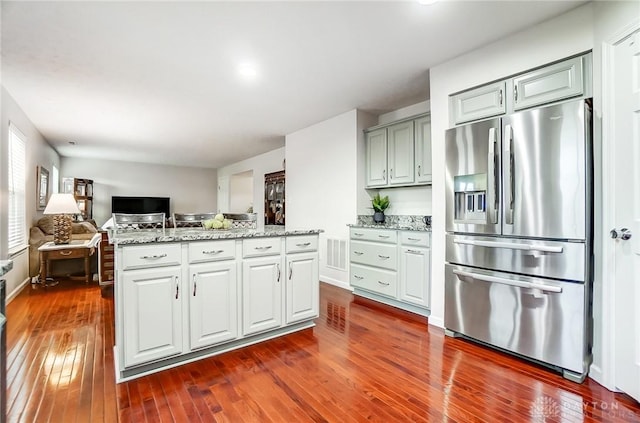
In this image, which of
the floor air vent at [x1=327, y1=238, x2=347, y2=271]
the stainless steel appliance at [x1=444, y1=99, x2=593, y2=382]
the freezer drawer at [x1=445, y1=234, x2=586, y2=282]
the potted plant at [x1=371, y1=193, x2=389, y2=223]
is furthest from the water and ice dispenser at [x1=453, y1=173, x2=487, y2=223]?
the floor air vent at [x1=327, y1=238, x2=347, y2=271]

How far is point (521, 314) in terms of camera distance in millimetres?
2271

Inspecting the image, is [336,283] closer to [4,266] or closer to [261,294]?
[261,294]

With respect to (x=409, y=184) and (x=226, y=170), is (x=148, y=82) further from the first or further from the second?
(x=226, y=170)

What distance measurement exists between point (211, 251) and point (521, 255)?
91.7 inches

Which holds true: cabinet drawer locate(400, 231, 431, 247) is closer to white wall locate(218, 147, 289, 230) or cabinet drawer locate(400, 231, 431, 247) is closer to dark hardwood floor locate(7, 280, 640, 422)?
dark hardwood floor locate(7, 280, 640, 422)

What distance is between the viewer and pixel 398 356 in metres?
2.37

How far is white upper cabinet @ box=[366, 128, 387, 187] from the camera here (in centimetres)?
409

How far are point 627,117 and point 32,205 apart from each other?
7.26 meters

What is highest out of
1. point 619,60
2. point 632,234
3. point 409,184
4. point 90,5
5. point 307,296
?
point 90,5

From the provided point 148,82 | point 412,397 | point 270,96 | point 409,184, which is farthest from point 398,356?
point 148,82

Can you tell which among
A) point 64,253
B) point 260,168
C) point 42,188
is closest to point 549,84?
point 64,253

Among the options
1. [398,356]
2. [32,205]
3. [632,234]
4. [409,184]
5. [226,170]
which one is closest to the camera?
[632,234]

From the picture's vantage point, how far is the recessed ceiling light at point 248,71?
9.84 feet

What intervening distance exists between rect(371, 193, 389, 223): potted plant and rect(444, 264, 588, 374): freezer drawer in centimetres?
158
